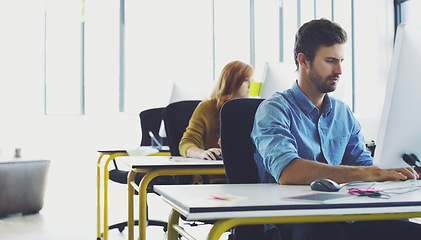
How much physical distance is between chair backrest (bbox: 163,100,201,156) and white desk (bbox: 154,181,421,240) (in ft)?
5.70

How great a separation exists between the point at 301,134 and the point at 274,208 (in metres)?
0.68

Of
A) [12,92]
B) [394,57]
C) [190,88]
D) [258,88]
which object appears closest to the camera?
[394,57]

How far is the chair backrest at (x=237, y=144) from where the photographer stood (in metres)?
1.67

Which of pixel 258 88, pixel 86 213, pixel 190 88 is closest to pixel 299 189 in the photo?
pixel 258 88

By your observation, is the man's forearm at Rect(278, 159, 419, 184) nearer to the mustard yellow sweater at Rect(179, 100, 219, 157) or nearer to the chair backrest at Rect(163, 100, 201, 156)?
the mustard yellow sweater at Rect(179, 100, 219, 157)

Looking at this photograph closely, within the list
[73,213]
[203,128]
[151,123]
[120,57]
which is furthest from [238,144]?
[120,57]

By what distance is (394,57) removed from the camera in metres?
1.17

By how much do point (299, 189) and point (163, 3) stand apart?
18.7 ft

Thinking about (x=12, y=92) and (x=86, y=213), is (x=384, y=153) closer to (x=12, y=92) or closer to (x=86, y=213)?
(x=86, y=213)

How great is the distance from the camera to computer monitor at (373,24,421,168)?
1.16m

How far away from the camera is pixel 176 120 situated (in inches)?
118

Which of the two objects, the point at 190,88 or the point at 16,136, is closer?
the point at 190,88

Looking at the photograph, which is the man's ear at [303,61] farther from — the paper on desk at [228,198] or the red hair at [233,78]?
the red hair at [233,78]

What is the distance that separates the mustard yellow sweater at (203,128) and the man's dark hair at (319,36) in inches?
45.3
